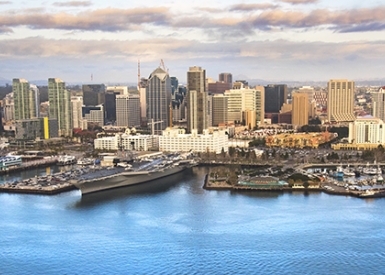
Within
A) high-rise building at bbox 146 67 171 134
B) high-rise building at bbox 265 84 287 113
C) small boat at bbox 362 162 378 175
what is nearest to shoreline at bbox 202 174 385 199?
small boat at bbox 362 162 378 175

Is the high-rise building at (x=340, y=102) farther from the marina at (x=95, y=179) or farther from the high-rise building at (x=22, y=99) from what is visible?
the marina at (x=95, y=179)

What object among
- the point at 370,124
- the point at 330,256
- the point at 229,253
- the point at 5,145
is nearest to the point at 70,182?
the point at 229,253

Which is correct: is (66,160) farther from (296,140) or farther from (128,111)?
(128,111)

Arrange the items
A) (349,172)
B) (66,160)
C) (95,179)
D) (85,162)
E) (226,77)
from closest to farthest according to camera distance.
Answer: (95,179) → (349,172) → (85,162) → (66,160) → (226,77)

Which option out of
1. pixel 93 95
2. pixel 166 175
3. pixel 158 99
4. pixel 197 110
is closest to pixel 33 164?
pixel 166 175

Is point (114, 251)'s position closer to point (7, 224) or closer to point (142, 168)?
point (7, 224)

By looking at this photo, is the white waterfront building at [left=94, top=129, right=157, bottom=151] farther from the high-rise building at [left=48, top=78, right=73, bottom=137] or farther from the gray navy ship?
the high-rise building at [left=48, top=78, right=73, bottom=137]
